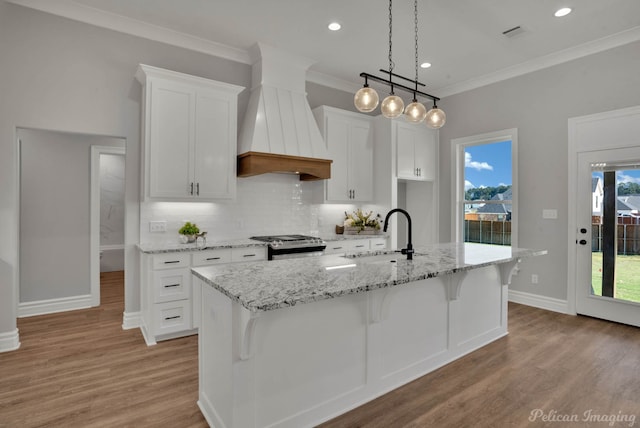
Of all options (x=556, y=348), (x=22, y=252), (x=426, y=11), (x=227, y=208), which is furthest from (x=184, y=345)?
(x=426, y=11)

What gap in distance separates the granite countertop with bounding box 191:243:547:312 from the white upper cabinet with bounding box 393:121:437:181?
2.54 m

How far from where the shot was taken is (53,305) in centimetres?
420

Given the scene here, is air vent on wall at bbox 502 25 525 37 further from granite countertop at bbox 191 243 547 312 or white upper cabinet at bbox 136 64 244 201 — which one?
white upper cabinet at bbox 136 64 244 201

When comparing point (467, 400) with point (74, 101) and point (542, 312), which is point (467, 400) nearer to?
point (542, 312)

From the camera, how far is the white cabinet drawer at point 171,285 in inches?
130

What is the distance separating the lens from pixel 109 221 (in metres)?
6.55

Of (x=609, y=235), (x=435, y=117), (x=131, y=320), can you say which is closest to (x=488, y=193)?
(x=609, y=235)

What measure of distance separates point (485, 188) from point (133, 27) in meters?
4.92

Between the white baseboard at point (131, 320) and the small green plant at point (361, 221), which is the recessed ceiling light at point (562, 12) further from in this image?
the white baseboard at point (131, 320)

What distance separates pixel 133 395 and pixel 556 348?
11.5ft

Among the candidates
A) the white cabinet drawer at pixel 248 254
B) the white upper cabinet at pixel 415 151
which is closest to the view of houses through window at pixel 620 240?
the white upper cabinet at pixel 415 151

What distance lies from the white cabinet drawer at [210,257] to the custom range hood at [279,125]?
929mm

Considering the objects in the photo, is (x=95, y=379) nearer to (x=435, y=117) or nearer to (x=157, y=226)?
(x=157, y=226)

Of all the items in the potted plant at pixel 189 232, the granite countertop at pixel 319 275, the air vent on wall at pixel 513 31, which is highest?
the air vent on wall at pixel 513 31
